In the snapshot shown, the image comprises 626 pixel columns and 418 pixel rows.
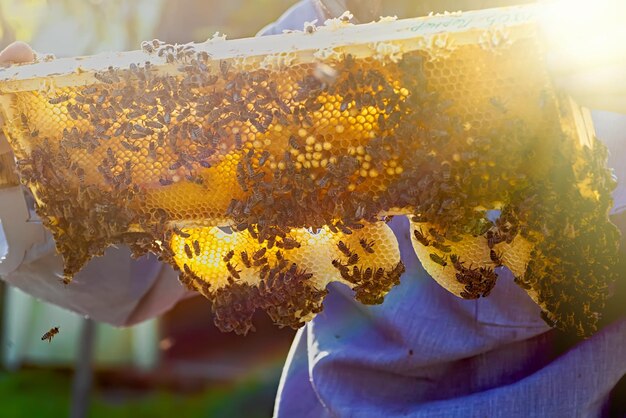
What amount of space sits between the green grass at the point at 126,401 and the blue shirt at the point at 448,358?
5.24m

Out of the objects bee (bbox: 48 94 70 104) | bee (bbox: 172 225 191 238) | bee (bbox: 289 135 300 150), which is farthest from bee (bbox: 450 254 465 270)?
bee (bbox: 48 94 70 104)

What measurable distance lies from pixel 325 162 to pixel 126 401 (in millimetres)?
7467

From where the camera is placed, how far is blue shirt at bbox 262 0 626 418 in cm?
178

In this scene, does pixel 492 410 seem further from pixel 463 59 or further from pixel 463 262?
pixel 463 59

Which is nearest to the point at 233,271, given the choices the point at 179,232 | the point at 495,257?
the point at 179,232

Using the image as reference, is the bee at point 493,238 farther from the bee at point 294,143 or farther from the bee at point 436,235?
Answer: the bee at point 294,143

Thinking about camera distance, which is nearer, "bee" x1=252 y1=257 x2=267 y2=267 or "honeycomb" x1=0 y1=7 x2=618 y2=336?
"honeycomb" x1=0 y1=7 x2=618 y2=336

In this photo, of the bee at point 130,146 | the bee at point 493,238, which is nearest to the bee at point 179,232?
the bee at point 130,146

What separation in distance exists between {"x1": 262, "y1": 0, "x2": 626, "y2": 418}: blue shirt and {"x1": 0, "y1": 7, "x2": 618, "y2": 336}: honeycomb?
0.40 meters

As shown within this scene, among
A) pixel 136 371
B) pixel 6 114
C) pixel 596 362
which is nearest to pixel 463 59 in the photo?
pixel 596 362

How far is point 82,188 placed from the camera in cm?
163

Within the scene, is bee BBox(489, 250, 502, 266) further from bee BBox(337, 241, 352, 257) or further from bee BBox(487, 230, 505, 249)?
bee BBox(337, 241, 352, 257)

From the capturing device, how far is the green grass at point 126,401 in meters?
7.39

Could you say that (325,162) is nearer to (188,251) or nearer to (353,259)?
(353,259)
